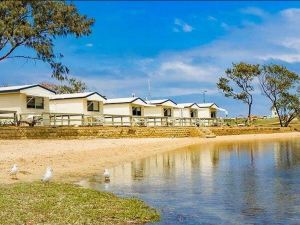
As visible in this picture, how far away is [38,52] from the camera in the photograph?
34.2 m

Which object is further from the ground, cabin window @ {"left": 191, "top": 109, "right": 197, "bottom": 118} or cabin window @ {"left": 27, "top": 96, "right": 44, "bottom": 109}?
cabin window @ {"left": 27, "top": 96, "right": 44, "bottom": 109}

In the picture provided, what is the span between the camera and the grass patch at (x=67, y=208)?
9.65 metres

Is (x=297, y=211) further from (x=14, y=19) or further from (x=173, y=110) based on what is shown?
(x=173, y=110)

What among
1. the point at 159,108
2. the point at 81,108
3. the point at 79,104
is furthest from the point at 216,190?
the point at 159,108

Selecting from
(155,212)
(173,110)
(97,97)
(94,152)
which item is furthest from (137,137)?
(155,212)

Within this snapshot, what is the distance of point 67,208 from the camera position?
34.9ft

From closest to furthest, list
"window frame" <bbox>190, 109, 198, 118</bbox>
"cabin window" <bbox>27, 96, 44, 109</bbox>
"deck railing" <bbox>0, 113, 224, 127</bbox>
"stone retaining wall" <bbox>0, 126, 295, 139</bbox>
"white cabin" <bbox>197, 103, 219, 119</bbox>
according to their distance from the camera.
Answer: "stone retaining wall" <bbox>0, 126, 295, 139</bbox> → "deck railing" <bbox>0, 113, 224, 127</bbox> → "cabin window" <bbox>27, 96, 44, 109</bbox> → "window frame" <bbox>190, 109, 198, 118</bbox> → "white cabin" <bbox>197, 103, 219, 119</bbox>

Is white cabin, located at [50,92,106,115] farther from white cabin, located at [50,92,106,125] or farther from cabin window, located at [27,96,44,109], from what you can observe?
cabin window, located at [27,96,44,109]

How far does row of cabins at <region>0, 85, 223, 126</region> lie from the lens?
153ft

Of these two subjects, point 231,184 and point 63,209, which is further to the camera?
point 231,184

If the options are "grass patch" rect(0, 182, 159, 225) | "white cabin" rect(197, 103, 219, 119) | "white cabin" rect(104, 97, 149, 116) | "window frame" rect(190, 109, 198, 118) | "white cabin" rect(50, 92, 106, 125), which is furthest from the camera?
"white cabin" rect(197, 103, 219, 119)

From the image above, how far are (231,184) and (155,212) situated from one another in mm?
5612

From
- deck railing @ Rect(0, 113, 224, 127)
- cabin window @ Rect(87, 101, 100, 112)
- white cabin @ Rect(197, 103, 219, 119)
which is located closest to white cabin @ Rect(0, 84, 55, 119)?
deck railing @ Rect(0, 113, 224, 127)

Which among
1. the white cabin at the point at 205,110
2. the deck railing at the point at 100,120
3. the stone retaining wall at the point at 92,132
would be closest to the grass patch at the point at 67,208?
the stone retaining wall at the point at 92,132
